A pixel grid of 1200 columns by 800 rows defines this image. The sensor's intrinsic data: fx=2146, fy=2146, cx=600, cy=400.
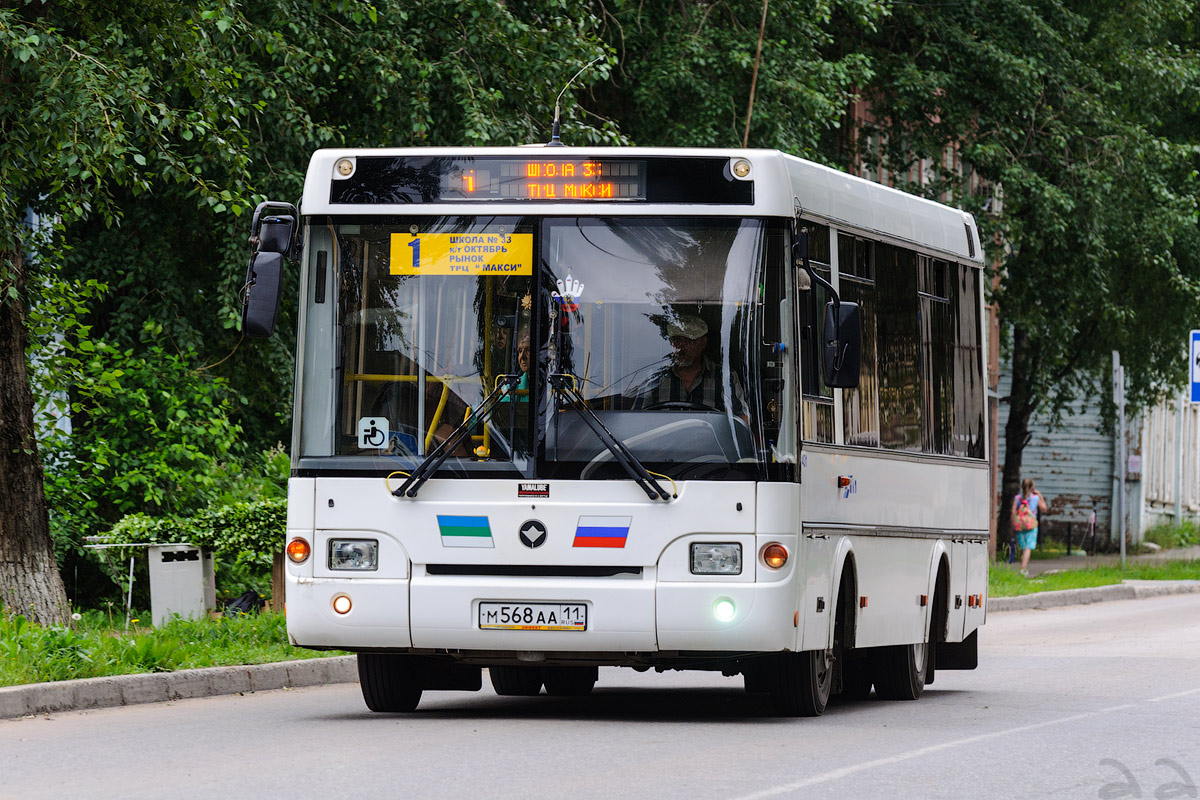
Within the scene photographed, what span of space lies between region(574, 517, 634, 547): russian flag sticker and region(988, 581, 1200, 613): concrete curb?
1719 cm

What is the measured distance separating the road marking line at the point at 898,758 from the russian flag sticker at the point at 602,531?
1.81 m

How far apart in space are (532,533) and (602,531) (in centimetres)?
36

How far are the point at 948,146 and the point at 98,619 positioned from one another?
59.2 feet

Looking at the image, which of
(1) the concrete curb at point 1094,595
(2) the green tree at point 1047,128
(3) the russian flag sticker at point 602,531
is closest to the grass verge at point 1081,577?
(1) the concrete curb at point 1094,595

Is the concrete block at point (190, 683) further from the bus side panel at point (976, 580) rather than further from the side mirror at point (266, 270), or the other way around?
the bus side panel at point (976, 580)

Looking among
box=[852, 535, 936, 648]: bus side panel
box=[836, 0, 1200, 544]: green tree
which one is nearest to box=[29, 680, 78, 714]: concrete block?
box=[852, 535, 936, 648]: bus side panel

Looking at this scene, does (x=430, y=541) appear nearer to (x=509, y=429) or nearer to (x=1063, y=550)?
(x=509, y=429)

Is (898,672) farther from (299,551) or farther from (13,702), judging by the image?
(13,702)

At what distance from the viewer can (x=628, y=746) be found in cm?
1018

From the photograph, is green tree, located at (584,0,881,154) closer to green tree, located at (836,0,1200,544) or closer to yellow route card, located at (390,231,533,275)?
green tree, located at (836,0,1200,544)

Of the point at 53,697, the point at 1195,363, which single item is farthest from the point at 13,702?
the point at 1195,363

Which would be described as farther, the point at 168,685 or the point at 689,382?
the point at 168,685

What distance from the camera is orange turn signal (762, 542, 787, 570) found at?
427 inches

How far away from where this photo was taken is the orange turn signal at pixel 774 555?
10.9 m
